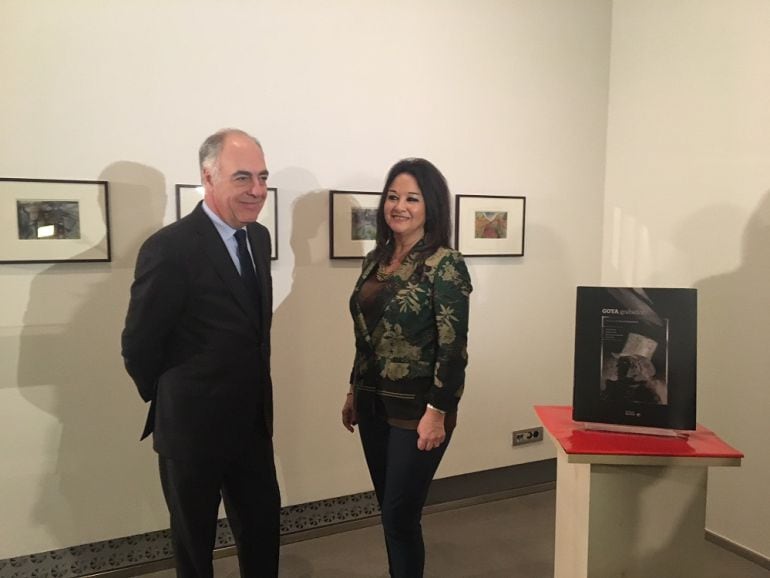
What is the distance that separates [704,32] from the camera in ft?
9.29

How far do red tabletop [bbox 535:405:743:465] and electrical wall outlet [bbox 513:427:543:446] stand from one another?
1.52 m

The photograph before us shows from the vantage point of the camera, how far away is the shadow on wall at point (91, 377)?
230 centimetres

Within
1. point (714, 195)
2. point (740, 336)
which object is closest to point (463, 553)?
point (740, 336)

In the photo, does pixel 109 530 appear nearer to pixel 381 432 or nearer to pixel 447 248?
pixel 381 432

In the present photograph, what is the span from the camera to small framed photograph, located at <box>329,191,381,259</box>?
2744 millimetres

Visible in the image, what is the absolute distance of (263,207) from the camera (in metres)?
2.57

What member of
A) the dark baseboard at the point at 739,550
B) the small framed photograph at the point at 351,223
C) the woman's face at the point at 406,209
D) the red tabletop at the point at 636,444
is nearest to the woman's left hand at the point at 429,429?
the red tabletop at the point at 636,444

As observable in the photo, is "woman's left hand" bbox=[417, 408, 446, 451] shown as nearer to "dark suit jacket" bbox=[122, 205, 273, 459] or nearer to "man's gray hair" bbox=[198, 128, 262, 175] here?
"dark suit jacket" bbox=[122, 205, 273, 459]

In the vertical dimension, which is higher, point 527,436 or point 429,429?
point 429,429

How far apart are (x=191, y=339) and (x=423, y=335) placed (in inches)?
28.7

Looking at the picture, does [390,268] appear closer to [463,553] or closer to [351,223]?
[351,223]

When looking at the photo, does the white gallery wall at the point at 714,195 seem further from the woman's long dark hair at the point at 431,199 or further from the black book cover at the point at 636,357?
the woman's long dark hair at the point at 431,199

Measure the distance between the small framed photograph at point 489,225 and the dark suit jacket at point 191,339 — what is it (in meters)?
1.48

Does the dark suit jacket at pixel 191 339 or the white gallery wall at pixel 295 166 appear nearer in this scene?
the dark suit jacket at pixel 191 339
